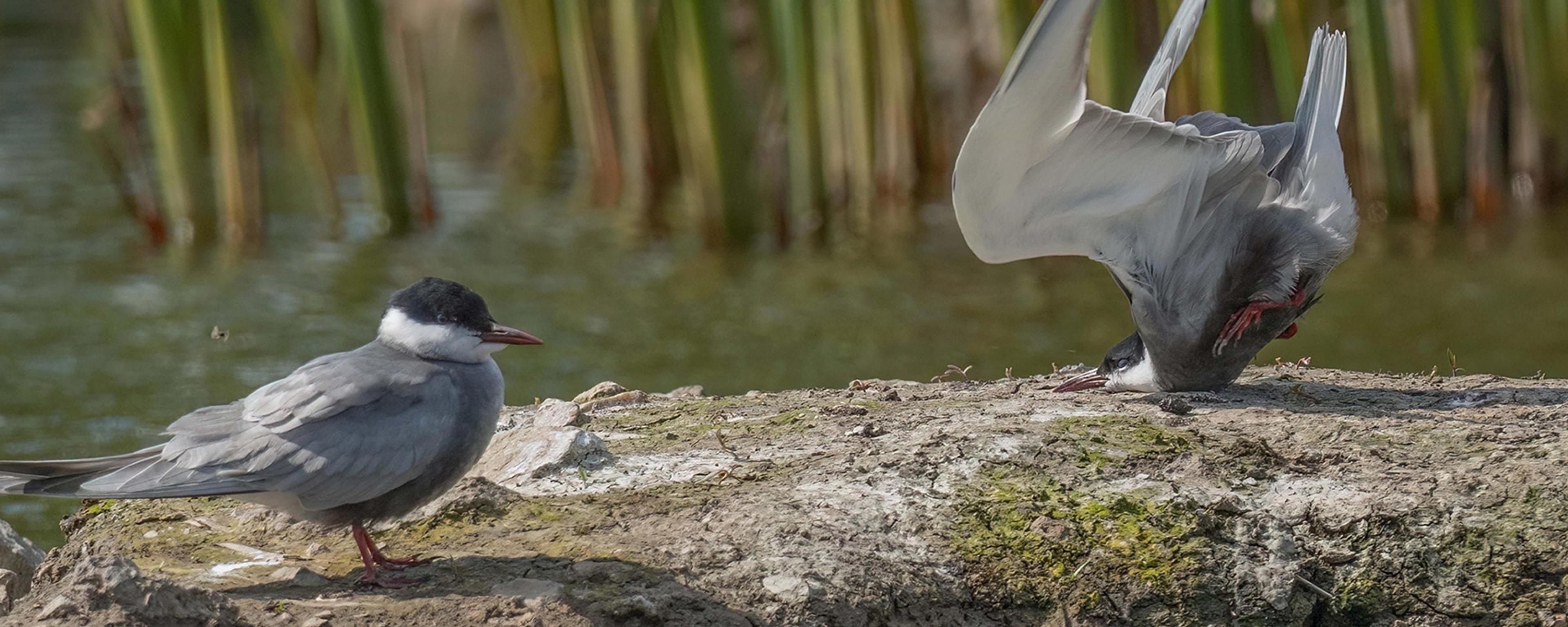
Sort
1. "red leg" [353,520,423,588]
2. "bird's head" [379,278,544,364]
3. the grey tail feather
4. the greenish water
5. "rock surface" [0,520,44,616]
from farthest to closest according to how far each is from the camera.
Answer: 1. the greenish water
2. "rock surface" [0,520,44,616]
3. "bird's head" [379,278,544,364]
4. "red leg" [353,520,423,588]
5. the grey tail feather

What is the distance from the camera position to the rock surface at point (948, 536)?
3.39m

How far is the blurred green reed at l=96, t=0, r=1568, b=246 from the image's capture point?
8.60m

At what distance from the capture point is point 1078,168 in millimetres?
4066

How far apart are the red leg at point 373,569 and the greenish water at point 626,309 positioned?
3444mm

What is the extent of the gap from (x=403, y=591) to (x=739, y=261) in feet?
20.9

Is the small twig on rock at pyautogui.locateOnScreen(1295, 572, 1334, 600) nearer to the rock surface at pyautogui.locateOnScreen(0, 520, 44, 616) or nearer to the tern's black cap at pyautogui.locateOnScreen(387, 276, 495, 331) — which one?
the tern's black cap at pyautogui.locateOnScreen(387, 276, 495, 331)

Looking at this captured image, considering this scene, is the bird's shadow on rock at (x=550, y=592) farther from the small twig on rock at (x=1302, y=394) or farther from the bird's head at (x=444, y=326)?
the small twig on rock at (x=1302, y=394)

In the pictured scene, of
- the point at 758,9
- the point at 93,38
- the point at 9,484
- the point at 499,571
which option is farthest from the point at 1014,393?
the point at 93,38

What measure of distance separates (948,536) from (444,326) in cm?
131

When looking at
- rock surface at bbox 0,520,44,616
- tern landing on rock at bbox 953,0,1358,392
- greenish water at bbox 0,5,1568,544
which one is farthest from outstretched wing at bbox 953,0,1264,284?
greenish water at bbox 0,5,1568,544

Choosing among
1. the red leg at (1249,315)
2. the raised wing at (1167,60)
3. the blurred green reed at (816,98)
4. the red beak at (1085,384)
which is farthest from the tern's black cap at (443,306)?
the blurred green reed at (816,98)

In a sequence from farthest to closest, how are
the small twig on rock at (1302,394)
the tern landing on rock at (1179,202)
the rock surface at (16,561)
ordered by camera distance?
the small twig on rock at (1302,394)
the tern landing on rock at (1179,202)
the rock surface at (16,561)

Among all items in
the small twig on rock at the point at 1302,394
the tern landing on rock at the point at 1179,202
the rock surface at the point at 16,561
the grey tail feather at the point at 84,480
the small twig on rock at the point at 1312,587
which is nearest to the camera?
the grey tail feather at the point at 84,480

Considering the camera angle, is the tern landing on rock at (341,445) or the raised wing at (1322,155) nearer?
the tern landing on rock at (341,445)
